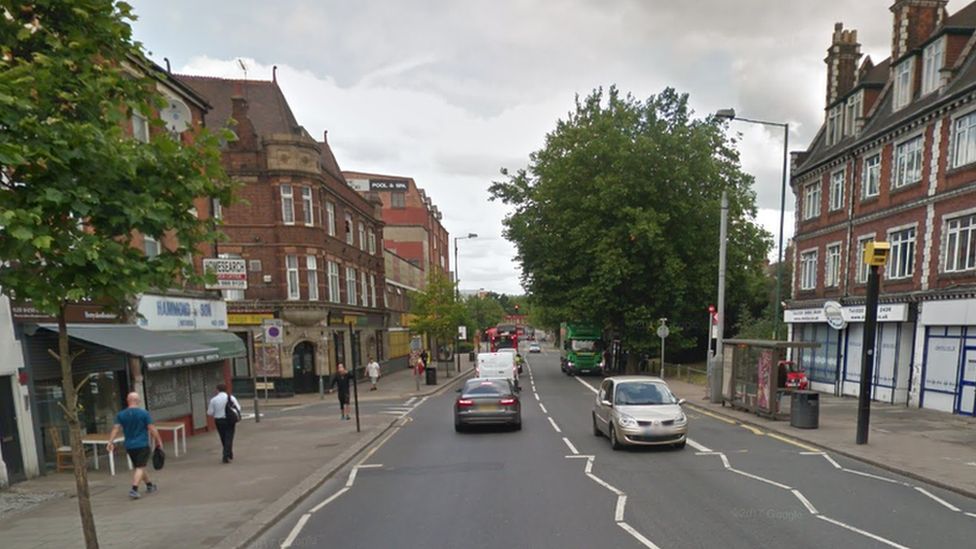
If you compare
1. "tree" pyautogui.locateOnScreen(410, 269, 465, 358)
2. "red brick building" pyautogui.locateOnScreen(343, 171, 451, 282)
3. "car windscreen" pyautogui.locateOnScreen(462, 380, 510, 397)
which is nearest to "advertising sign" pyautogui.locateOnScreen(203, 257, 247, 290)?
"car windscreen" pyautogui.locateOnScreen(462, 380, 510, 397)

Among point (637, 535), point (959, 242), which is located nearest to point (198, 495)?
point (637, 535)

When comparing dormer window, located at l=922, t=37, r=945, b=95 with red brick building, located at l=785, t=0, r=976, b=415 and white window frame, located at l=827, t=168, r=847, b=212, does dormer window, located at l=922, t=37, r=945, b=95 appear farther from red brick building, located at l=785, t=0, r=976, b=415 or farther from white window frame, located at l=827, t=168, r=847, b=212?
white window frame, located at l=827, t=168, r=847, b=212

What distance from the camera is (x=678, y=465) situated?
10.2 meters

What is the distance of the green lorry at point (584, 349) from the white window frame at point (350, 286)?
13.8m

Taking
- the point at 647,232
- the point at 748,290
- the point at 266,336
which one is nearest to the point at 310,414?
the point at 266,336

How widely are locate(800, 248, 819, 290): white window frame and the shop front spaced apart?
4.22 ft

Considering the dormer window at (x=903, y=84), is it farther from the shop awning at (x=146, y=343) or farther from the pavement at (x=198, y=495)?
the shop awning at (x=146, y=343)

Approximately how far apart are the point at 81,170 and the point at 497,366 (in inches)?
777

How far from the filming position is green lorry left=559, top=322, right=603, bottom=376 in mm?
34062

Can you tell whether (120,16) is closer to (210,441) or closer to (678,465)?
(678,465)

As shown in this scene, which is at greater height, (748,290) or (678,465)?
(748,290)

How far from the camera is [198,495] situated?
880 centimetres

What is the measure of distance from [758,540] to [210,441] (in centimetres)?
1339

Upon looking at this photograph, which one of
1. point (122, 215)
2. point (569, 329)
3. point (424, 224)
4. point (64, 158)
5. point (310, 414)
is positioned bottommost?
point (310, 414)
